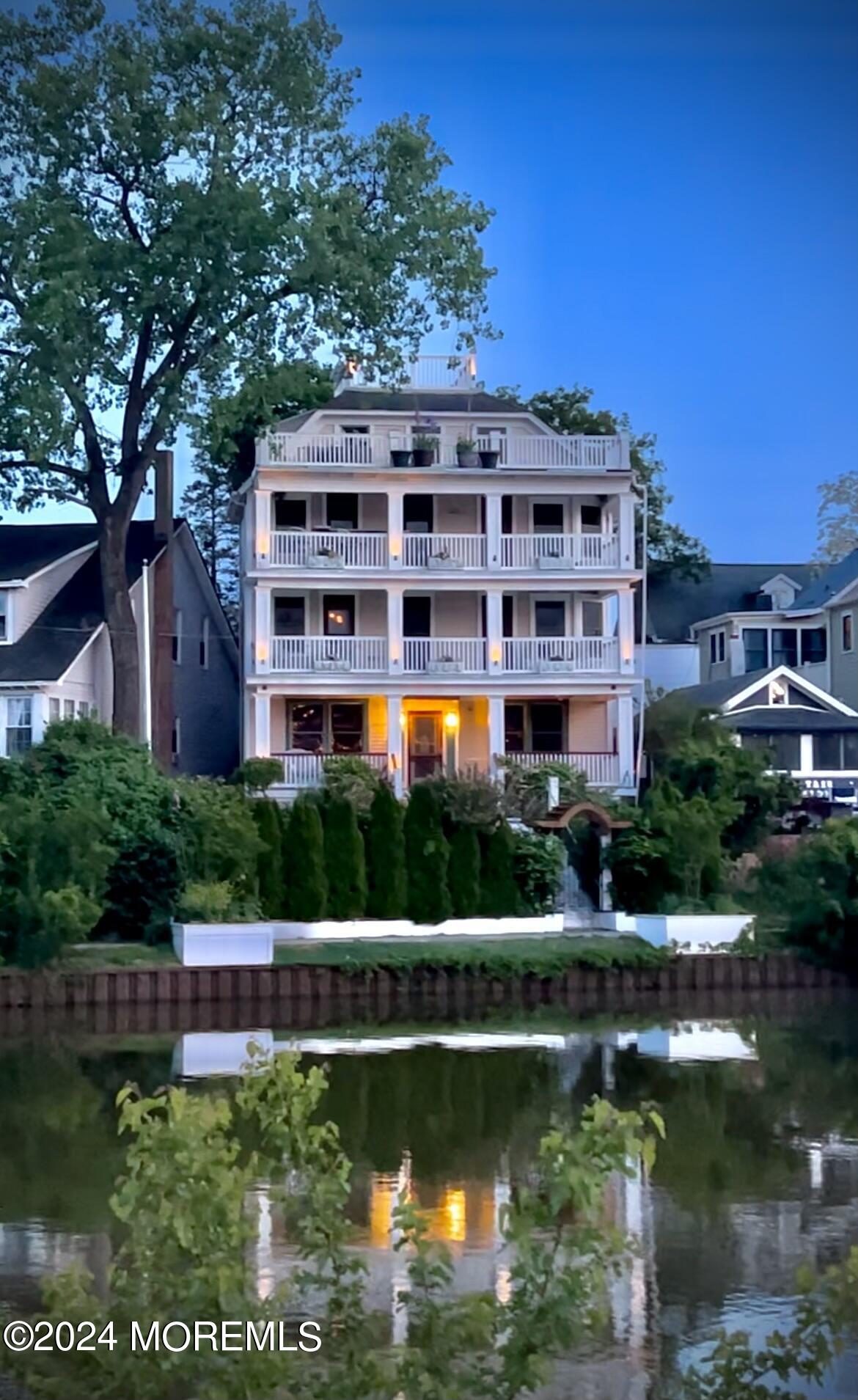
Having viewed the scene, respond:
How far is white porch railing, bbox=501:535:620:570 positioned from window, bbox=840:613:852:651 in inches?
475

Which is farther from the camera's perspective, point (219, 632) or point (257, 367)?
point (219, 632)

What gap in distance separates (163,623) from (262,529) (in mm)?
3856

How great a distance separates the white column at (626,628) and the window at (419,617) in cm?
482

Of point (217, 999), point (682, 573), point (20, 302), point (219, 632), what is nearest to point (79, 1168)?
point (217, 999)

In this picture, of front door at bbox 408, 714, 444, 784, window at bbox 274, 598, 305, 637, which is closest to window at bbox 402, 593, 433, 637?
front door at bbox 408, 714, 444, 784

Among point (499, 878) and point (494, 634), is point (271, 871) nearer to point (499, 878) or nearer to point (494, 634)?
point (499, 878)

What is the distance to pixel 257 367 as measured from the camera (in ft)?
132

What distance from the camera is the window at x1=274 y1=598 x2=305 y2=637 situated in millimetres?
44156

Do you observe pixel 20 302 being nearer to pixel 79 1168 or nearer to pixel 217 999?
pixel 217 999

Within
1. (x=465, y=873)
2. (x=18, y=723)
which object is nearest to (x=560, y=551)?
(x=465, y=873)

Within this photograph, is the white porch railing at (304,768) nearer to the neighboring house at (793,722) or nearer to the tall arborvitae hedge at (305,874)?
the tall arborvitae hedge at (305,874)

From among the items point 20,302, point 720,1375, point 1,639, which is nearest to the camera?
point 720,1375

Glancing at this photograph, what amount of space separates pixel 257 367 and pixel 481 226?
6389 mm

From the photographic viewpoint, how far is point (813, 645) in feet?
180
